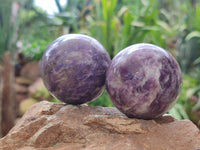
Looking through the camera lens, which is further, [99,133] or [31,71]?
[31,71]

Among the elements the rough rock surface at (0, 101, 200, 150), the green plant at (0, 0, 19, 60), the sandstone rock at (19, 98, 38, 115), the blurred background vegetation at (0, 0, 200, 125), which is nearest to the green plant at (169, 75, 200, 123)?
the blurred background vegetation at (0, 0, 200, 125)

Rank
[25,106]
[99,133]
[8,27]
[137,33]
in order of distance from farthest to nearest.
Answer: [8,27] < [25,106] < [137,33] < [99,133]

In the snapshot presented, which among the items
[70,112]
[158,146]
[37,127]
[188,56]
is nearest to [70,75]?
[70,112]

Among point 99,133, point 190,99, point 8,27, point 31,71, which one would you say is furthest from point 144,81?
point 31,71

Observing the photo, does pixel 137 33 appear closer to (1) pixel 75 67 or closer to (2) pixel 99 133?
(1) pixel 75 67

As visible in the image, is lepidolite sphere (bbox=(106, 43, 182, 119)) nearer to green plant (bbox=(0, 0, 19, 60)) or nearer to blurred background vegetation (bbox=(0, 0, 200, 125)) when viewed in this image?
blurred background vegetation (bbox=(0, 0, 200, 125))

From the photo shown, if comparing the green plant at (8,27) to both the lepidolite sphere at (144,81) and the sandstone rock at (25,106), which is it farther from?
the lepidolite sphere at (144,81)

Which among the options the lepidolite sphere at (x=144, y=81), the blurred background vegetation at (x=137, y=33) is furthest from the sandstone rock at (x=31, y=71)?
the lepidolite sphere at (x=144, y=81)
